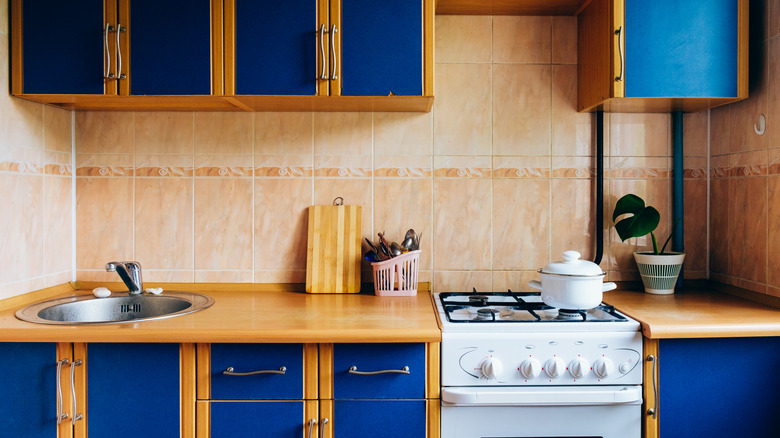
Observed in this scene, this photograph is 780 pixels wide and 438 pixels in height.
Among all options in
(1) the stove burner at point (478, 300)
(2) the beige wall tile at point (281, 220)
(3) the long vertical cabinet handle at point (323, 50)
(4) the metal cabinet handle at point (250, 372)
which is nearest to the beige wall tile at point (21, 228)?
(2) the beige wall tile at point (281, 220)

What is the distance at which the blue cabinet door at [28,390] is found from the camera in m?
1.66

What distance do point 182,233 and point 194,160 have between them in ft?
0.99

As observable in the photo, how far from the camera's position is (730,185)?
2211mm

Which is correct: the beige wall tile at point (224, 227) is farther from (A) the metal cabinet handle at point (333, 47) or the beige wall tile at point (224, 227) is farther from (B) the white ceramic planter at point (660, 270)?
(B) the white ceramic planter at point (660, 270)

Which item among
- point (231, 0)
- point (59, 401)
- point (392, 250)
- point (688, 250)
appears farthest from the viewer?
point (688, 250)

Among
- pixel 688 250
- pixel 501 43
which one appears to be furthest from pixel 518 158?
pixel 688 250

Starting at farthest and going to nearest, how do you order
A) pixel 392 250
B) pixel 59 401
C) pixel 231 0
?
pixel 392 250
pixel 231 0
pixel 59 401

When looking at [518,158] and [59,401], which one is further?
[518,158]

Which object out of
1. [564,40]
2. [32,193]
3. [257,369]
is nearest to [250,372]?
[257,369]

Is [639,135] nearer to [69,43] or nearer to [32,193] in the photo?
[69,43]

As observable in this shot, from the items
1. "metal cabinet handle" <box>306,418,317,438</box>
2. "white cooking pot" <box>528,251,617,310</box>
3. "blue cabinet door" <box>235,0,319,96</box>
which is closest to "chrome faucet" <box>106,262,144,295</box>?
"blue cabinet door" <box>235,0,319,96</box>

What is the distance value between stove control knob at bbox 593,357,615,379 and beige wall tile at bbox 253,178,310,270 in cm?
120

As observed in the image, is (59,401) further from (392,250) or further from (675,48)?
(675,48)

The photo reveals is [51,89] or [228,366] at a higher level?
[51,89]
